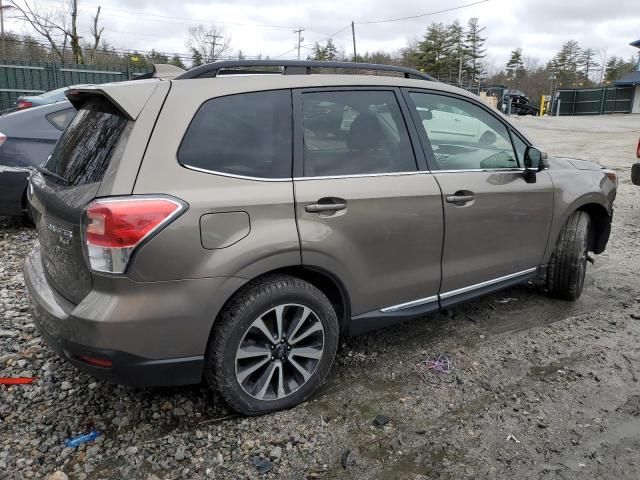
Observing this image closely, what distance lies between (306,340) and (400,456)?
74 centimetres

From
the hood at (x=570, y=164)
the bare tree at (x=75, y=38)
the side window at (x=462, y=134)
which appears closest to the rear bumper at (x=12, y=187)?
the side window at (x=462, y=134)

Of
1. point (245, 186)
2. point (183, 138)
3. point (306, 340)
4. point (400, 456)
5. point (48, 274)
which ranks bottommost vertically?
point (400, 456)

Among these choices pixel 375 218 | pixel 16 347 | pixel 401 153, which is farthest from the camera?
pixel 16 347

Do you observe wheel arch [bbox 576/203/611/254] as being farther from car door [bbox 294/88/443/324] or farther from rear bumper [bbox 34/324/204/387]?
rear bumper [bbox 34/324/204/387]

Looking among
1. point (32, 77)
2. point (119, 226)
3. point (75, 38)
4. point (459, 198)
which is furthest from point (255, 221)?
point (75, 38)

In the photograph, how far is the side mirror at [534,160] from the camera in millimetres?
3771

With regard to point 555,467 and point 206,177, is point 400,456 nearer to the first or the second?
point 555,467

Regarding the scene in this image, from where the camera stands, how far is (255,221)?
2.56 m

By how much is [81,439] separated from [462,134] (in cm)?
299

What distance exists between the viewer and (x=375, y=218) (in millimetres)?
2955

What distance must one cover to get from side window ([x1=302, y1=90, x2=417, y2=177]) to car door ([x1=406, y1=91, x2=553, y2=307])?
189mm

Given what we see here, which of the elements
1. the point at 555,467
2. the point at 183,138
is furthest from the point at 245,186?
the point at 555,467

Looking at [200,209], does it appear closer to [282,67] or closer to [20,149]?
[282,67]

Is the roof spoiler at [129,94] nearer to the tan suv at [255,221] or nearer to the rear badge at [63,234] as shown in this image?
the tan suv at [255,221]
